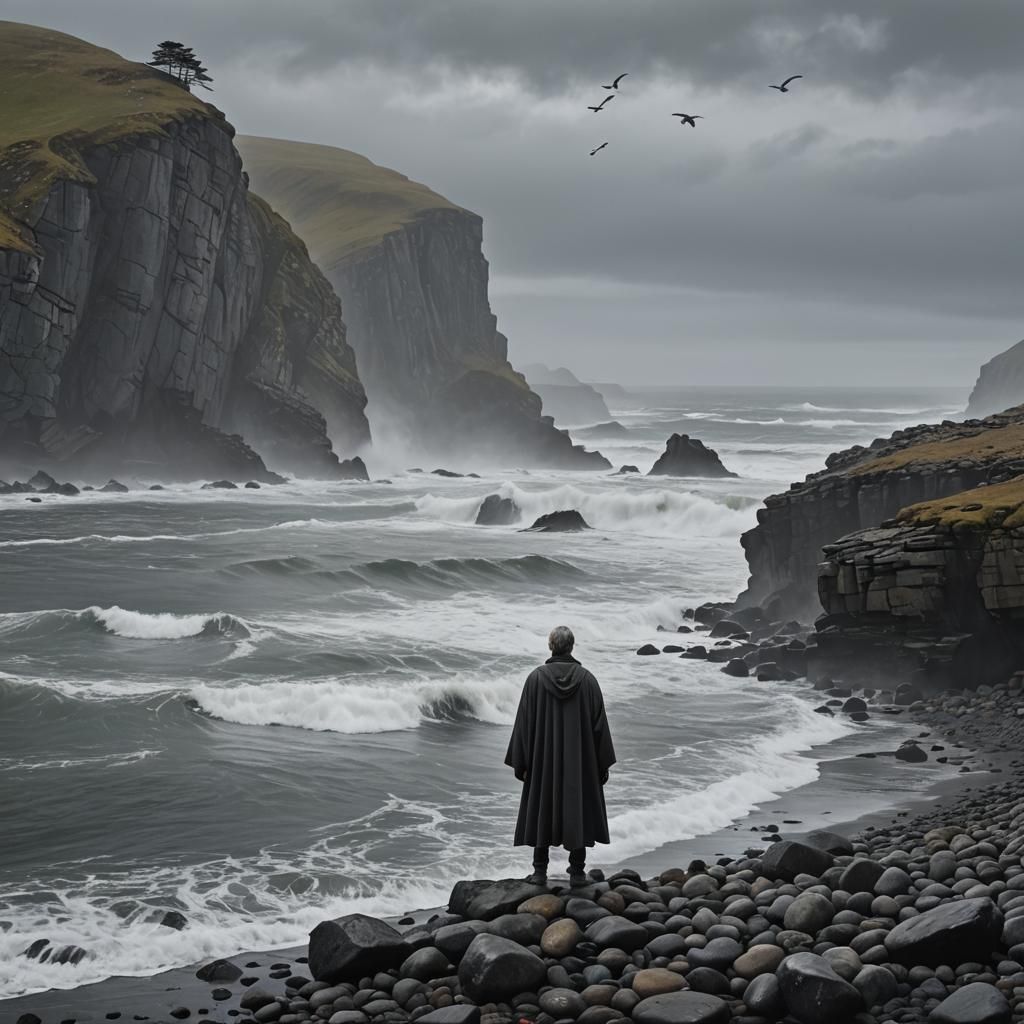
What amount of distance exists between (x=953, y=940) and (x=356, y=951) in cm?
464

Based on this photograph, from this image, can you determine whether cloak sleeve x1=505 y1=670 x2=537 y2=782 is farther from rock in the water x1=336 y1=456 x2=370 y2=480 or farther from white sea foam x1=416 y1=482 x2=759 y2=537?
rock in the water x1=336 y1=456 x2=370 y2=480

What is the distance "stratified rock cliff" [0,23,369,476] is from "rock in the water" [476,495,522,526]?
23.7 metres

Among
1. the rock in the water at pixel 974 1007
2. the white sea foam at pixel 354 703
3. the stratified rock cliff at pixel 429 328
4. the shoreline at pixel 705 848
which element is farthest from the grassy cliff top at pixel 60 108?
the rock in the water at pixel 974 1007

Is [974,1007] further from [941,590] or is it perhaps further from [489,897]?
[941,590]

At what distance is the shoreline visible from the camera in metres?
10.7

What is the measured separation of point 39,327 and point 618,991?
71301 millimetres

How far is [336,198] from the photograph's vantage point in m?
164

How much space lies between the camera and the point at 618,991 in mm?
9312

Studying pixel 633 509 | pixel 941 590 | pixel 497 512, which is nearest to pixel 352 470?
pixel 497 512

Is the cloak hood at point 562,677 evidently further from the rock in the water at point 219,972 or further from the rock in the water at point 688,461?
the rock in the water at point 688,461

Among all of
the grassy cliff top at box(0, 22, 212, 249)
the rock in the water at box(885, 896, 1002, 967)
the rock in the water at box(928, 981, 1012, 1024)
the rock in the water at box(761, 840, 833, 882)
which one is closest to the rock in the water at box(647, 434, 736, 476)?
the grassy cliff top at box(0, 22, 212, 249)

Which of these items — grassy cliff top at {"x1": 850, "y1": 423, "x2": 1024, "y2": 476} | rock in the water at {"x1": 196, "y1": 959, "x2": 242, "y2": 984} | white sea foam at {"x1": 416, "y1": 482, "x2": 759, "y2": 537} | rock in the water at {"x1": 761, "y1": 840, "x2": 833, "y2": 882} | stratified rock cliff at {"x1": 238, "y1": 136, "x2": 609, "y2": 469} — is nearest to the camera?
rock in the water at {"x1": 196, "y1": 959, "x2": 242, "y2": 984}

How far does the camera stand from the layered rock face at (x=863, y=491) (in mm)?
33812

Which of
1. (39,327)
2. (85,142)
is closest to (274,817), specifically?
(39,327)
